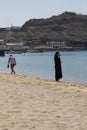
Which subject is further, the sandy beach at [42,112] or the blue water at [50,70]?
the blue water at [50,70]

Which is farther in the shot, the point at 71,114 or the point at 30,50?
the point at 30,50

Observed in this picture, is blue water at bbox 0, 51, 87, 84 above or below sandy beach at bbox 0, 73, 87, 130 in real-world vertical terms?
below

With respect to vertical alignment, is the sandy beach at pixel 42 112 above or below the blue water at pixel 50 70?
above

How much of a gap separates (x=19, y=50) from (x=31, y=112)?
175899 mm

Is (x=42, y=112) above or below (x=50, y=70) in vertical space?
above

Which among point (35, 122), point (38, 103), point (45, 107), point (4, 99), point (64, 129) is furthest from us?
point (4, 99)

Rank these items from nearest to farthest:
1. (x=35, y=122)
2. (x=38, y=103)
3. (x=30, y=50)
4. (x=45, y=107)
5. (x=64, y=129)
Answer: (x=64, y=129) < (x=35, y=122) < (x=45, y=107) < (x=38, y=103) < (x=30, y=50)

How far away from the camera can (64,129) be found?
7535mm

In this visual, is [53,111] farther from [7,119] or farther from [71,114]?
[7,119]

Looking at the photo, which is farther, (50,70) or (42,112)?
(50,70)

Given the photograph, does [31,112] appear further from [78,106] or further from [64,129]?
[64,129]

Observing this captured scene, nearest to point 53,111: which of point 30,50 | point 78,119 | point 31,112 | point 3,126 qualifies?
point 31,112

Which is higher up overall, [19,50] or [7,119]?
[7,119]

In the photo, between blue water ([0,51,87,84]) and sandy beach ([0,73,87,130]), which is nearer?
sandy beach ([0,73,87,130])
